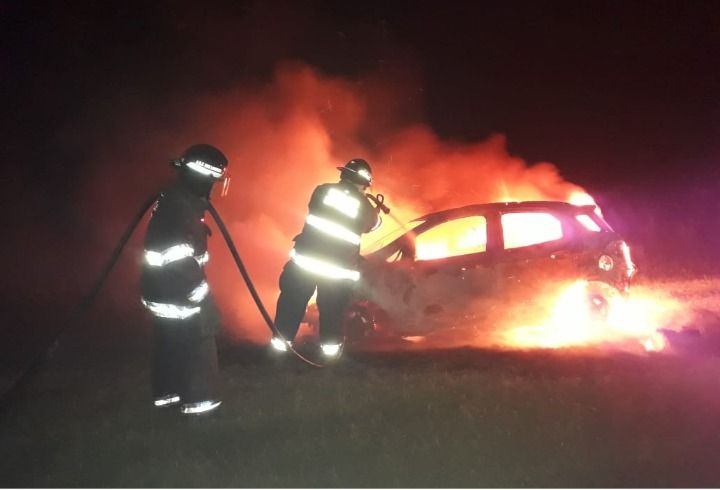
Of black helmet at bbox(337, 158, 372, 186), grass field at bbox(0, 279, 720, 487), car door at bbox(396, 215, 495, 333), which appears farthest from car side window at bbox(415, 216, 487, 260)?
black helmet at bbox(337, 158, 372, 186)

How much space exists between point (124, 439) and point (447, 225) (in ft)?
14.4

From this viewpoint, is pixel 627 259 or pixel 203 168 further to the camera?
pixel 627 259

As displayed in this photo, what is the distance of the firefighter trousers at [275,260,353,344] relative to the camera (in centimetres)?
665

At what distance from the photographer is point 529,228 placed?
319 inches

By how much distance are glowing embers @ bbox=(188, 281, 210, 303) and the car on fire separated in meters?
3.10

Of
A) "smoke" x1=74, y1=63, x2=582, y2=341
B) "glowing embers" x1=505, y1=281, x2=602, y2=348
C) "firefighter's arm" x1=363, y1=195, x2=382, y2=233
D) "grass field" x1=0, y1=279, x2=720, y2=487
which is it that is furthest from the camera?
"smoke" x1=74, y1=63, x2=582, y2=341

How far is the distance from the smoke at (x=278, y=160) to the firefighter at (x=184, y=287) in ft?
12.0

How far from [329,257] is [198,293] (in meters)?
1.75

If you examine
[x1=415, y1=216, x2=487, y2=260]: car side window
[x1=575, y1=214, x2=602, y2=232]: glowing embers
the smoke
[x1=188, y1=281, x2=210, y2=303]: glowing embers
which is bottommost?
[x1=188, y1=281, x2=210, y2=303]: glowing embers

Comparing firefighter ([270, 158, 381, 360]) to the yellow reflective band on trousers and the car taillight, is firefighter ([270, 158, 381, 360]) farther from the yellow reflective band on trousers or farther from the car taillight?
the car taillight

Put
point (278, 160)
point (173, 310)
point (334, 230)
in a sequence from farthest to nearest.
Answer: point (278, 160)
point (334, 230)
point (173, 310)

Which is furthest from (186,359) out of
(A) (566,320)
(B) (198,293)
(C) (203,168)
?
(A) (566,320)

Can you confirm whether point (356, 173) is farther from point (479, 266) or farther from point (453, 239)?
point (479, 266)

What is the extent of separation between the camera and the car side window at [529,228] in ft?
26.4
